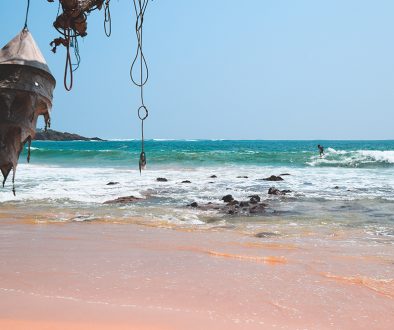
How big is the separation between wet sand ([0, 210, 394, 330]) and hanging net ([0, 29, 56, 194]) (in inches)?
54.8

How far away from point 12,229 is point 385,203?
789 cm

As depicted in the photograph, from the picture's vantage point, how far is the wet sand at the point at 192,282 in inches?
129

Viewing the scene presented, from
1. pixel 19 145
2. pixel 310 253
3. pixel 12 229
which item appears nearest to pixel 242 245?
pixel 310 253

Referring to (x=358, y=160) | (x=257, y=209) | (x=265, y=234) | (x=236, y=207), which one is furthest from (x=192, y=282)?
(x=358, y=160)

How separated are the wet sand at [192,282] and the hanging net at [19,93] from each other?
1.39 meters

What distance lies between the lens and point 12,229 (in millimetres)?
6922

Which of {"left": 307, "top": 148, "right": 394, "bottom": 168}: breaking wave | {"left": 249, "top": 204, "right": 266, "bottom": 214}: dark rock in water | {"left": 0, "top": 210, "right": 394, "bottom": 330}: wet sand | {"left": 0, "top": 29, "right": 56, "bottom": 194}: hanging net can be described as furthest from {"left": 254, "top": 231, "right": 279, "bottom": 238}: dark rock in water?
{"left": 307, "top": 148, "right": 394, "bottom": 168}: breaking wave

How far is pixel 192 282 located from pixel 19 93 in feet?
8.10

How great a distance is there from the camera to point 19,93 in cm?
223

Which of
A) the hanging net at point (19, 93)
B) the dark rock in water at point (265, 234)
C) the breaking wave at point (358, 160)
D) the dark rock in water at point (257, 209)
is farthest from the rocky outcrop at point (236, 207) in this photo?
the breaking wave at point (358, 160)

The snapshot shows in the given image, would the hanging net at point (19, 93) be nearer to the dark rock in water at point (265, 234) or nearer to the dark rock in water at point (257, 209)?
the dark rock in water at point (265, 234)

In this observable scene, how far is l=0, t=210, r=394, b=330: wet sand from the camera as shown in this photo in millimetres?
3285

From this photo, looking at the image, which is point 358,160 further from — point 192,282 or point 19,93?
point 19,93

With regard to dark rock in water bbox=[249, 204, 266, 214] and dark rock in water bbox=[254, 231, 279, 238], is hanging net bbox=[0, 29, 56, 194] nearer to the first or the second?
dark rock in water bbox=[254, 231, 279, 238]
